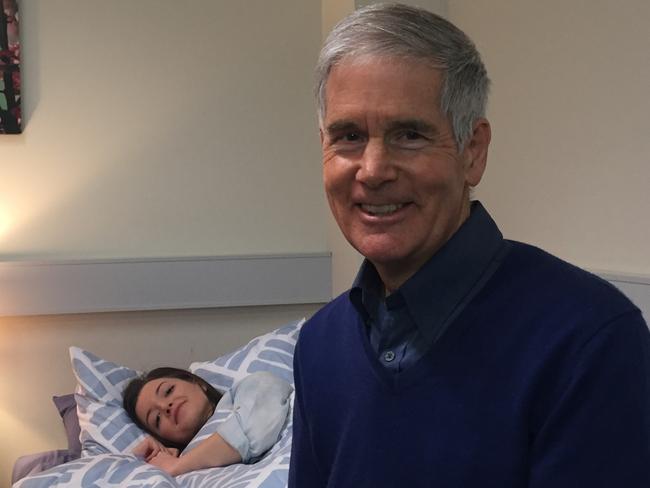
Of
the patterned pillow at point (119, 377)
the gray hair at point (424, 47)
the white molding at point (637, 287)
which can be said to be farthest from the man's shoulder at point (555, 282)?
the patterned pillow at point (119, 377)

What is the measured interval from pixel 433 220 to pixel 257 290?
198 cm

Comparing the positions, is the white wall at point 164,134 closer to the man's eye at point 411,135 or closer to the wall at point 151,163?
the wall at point 151,163

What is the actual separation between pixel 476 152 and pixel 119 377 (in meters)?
1.92

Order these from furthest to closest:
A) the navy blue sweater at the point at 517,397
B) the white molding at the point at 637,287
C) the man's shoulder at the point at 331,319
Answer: the white molding at the point at 637,287, the man's shoulder at the point at 331,319, the navy blue sweater at the point at 517,397

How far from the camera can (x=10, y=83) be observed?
101 inches

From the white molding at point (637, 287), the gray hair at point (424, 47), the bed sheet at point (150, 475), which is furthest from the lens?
the bed sheet at point (150, 475)

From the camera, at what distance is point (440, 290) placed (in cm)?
87

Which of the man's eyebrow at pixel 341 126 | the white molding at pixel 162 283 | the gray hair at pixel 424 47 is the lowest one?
the white molding at pixel 162 283

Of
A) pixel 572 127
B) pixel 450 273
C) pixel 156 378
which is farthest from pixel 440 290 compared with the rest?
pixel 156 378

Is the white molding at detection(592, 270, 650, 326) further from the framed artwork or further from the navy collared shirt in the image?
the framed artwork

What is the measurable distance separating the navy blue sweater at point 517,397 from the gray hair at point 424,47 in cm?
19

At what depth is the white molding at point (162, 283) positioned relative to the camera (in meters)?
2.57

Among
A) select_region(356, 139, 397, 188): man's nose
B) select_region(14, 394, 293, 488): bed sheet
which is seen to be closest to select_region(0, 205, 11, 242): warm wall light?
select_region(14, 394, 293, 488): bed sheet

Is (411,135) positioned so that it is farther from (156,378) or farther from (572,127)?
(156,378)
